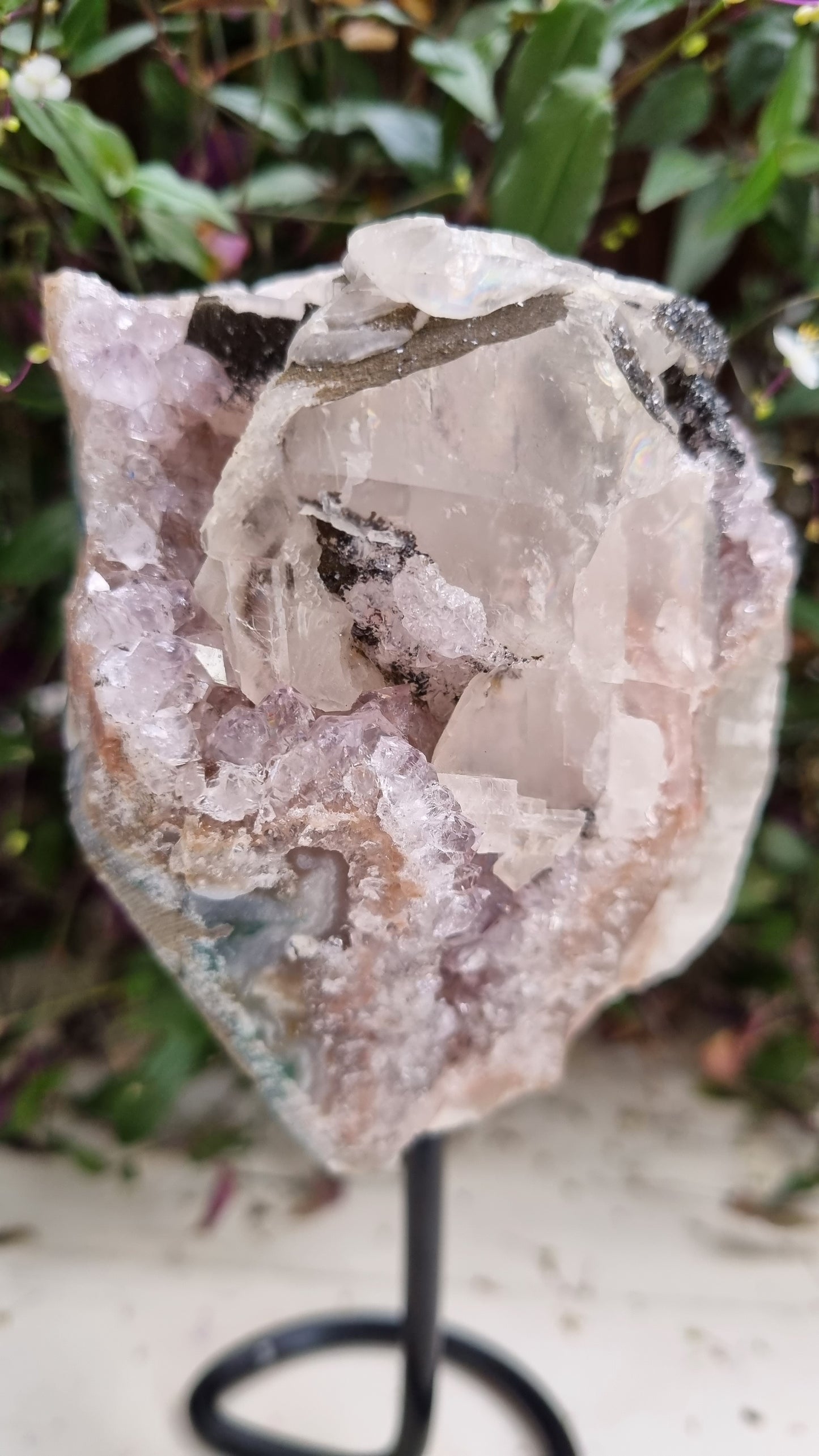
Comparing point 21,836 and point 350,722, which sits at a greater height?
point 350,722

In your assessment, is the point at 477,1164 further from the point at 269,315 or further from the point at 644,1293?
the point at 269,315

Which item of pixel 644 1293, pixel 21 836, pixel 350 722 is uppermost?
pixel 350 722

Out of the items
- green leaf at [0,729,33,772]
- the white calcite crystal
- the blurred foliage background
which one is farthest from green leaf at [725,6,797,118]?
green leaf at [0,729,33,772]

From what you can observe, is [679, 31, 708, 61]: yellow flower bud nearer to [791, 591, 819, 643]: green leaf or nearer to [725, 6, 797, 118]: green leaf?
[725, 6, 797, 118]: green leaf

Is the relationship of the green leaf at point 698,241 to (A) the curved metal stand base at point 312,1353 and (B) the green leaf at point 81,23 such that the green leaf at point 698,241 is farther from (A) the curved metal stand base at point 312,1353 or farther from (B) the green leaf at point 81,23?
(A) the curved metal stand base at point 312,1353

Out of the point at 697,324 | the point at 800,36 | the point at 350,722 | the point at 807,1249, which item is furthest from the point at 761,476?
the point at 807,1249

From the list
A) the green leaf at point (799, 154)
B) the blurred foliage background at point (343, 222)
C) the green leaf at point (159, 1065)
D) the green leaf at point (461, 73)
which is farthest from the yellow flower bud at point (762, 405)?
the green leaf at point (159, 1065)

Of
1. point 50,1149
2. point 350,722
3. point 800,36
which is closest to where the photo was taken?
point 350,722
